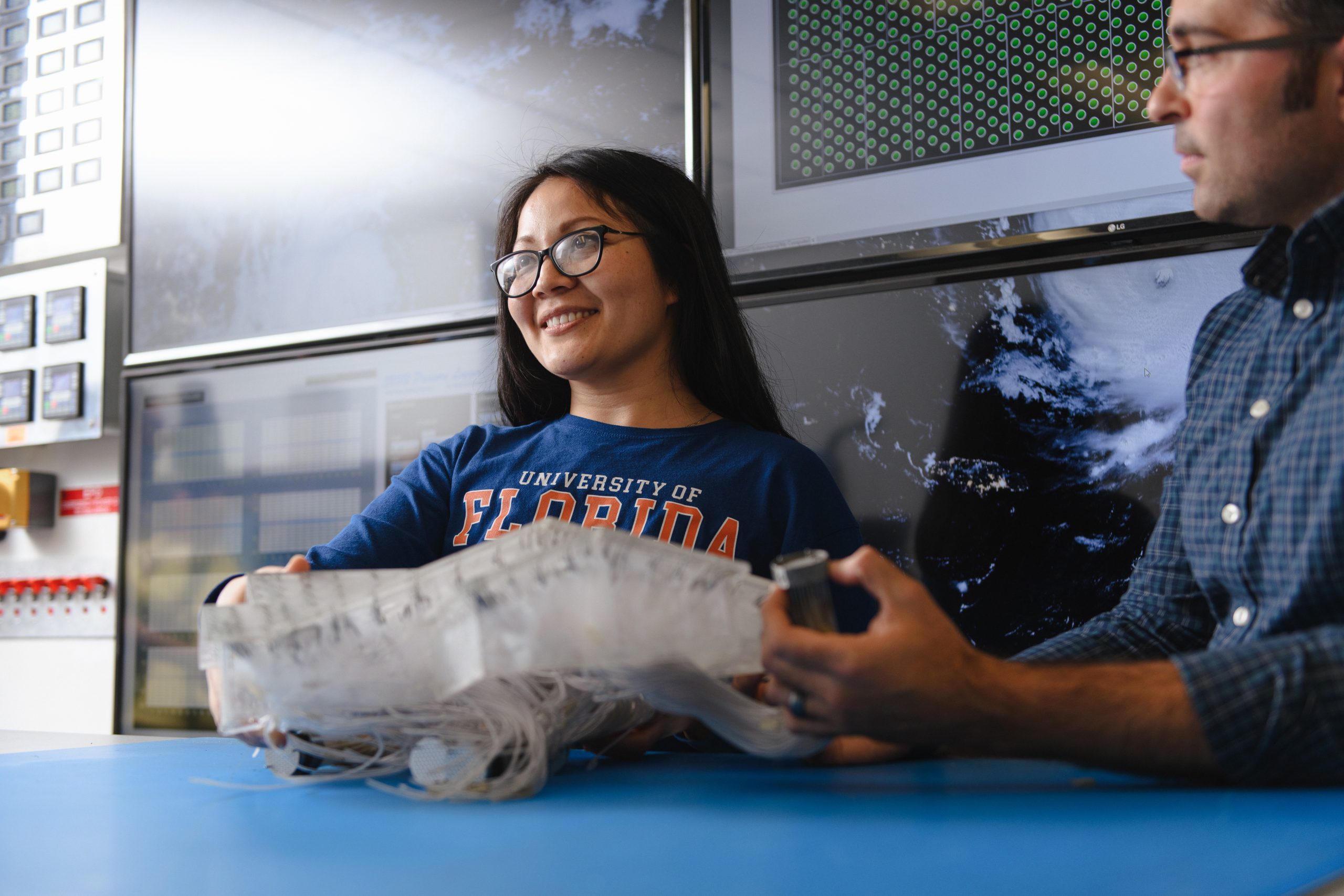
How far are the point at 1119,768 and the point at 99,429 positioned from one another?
1.92 m

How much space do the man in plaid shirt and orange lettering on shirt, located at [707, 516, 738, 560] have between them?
29 cm

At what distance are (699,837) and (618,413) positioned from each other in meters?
0.75

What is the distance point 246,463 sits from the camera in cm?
181

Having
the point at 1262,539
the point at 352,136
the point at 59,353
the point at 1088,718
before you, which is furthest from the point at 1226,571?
the point at 59,353

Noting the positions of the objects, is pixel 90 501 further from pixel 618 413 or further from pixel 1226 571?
pixel 1226 571

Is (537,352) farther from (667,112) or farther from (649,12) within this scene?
(649,12)

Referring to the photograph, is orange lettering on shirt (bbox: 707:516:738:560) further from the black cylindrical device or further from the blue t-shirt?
the black cylindrical device

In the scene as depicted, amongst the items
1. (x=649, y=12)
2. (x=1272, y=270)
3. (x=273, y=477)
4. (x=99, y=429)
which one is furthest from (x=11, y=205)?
(x=1272, y=270)

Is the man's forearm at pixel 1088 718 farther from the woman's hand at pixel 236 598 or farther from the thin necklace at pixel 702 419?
the thin necklace at pixel 702 419

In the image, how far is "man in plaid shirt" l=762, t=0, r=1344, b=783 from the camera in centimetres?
61

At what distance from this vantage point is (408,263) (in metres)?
1.69

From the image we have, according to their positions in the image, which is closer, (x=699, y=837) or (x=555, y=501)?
(x=699, y=837)

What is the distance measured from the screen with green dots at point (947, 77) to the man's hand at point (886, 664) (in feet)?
A: 2.83

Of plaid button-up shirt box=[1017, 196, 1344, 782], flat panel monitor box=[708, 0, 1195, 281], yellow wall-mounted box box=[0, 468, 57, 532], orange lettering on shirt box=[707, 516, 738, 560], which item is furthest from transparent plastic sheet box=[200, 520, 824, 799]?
yellow wall-mounted box box=[0, 468, 57, 532]
